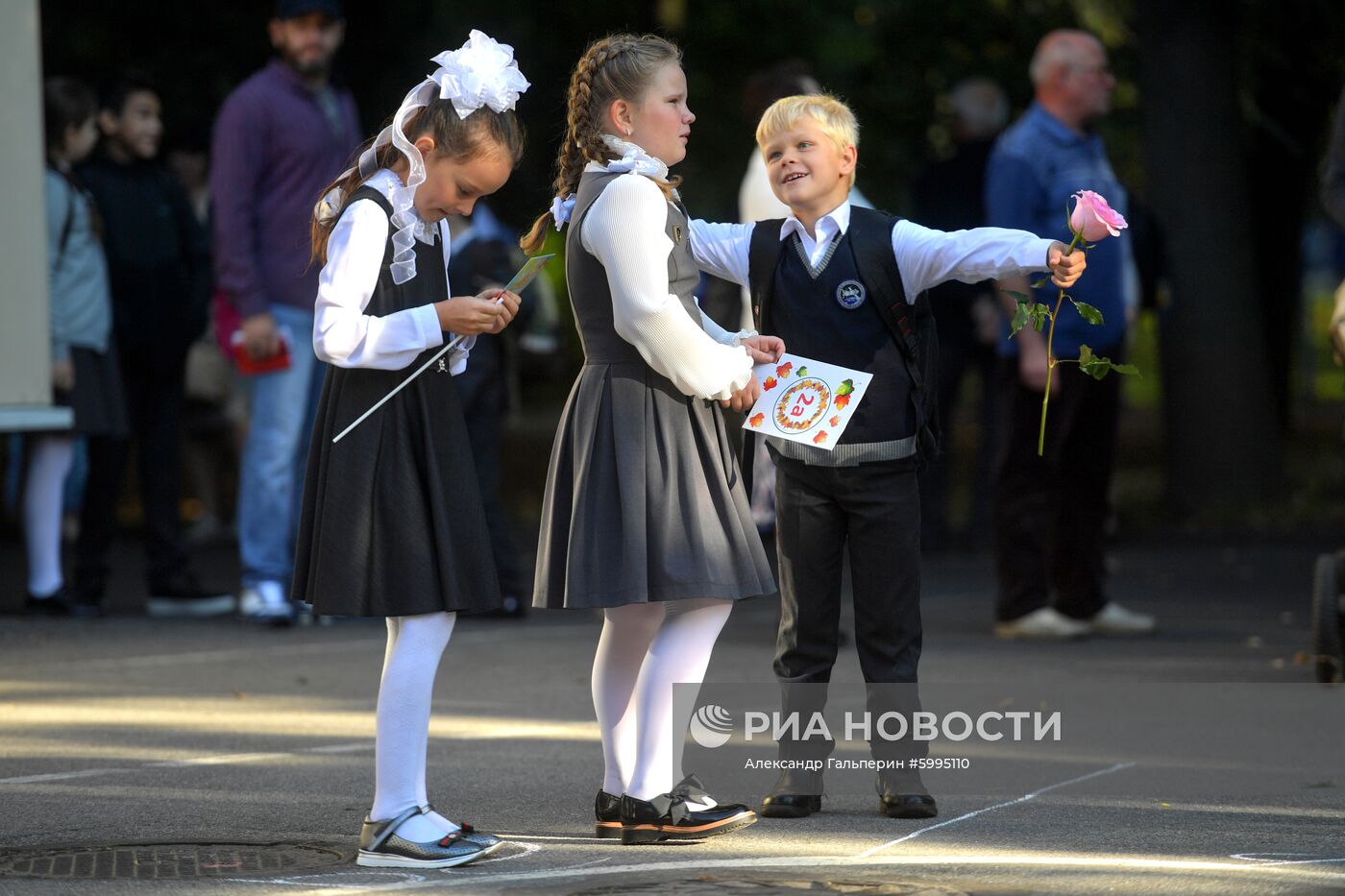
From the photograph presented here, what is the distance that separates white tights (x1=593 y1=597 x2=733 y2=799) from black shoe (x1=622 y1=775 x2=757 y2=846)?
1.0 inches

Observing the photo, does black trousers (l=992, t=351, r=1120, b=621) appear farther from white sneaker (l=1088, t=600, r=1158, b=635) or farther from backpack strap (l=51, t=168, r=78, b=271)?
backpack strap (l=51, t=168, r=78, b=271)

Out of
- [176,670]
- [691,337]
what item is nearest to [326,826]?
[691,337]

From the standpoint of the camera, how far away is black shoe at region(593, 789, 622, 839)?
16.7ft

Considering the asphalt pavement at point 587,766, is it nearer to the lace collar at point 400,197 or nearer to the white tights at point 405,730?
the white tights at point 405,730

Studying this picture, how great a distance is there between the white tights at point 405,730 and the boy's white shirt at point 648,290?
2.65 ft

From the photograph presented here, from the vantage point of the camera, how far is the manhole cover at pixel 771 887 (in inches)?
173

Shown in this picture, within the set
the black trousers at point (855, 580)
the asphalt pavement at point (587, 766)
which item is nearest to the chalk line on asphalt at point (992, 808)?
the asphalt pavement at point (587, 766)

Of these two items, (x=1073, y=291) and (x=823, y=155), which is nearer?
(x=823, y=155)

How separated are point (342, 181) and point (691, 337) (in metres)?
0.92

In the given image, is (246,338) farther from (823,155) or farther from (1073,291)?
(823,155)

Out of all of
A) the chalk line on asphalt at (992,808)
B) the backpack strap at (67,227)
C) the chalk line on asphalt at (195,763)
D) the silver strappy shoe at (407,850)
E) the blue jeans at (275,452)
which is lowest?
→ the chalk line on asphalt at (992,808)

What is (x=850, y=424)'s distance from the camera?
5316 mm

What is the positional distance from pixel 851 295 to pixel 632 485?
2.76ft

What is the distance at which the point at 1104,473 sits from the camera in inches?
336
